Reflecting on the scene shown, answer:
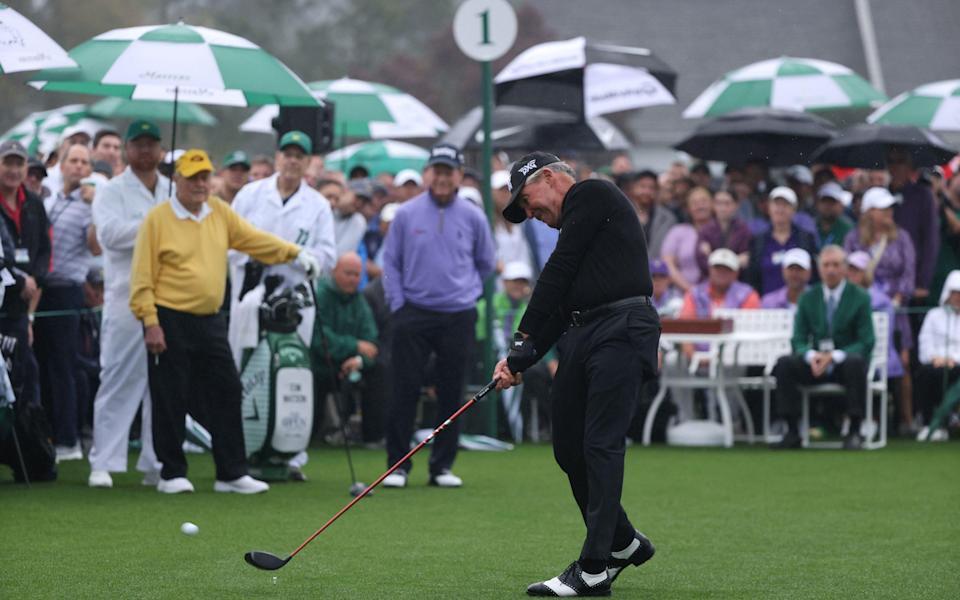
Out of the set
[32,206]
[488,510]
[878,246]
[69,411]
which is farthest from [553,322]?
[878,246]

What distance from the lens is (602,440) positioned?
7.65m

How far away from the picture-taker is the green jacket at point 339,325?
15.2m

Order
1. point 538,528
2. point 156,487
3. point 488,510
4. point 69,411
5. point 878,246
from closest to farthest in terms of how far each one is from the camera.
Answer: point 538,528 < point 488,510 < point 156,487 < point 69,411 < point 878,246

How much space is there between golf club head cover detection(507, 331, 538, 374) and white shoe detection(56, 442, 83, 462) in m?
6.58

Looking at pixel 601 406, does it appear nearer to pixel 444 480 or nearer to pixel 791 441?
pixel 444 480

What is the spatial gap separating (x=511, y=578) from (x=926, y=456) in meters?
7.41

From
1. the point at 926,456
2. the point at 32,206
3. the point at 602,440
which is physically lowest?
the point at 926,456

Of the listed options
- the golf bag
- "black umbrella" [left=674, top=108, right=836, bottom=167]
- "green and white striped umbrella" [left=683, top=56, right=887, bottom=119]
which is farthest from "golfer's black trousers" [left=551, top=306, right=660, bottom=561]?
"green and white striped umbrella" [left=683, top=56, right=887, bottom=119]

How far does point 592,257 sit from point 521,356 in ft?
1.73

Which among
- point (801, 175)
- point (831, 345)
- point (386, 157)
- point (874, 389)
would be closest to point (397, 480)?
point (831, 345)

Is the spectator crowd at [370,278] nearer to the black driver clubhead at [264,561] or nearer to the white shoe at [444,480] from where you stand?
the white shoe at [444,480]

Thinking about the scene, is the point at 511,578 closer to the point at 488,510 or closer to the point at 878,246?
the point at 488,510

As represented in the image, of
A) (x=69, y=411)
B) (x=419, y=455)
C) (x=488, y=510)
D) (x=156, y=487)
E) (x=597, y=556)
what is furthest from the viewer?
(x=419, y=455)

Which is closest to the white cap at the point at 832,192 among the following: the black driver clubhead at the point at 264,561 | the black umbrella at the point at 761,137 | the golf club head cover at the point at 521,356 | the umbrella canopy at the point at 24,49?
the black umbrella at the point at 761,137
